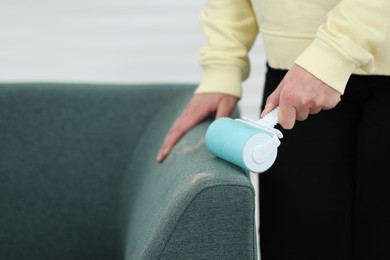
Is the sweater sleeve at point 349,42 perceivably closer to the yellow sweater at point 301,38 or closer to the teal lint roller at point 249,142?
the yellow sweater at point 301,38

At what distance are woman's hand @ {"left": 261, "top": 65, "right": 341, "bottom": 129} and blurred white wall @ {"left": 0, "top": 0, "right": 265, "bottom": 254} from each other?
4.33 feet

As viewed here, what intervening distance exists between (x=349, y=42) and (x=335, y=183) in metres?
0.32

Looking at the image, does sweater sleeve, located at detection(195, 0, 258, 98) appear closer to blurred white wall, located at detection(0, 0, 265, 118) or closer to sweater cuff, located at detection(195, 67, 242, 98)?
sweater cuff, located at detection(195, 67, 242, 98)

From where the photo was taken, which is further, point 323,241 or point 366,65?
point 323,241

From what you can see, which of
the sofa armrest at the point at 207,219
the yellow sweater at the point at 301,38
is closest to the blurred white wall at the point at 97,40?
the yellow sweater at the point at 301,38

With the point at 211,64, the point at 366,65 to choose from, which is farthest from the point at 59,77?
the point at 366,65

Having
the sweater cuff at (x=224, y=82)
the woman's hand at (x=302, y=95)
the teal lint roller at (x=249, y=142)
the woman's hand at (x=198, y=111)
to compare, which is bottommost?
the woman's hand at (x=198, y=111)

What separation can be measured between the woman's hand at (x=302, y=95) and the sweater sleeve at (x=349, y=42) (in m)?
0.01

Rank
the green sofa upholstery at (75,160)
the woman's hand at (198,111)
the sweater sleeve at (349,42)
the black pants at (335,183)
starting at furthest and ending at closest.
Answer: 1. the green sofa upholstery at (75,160)
2. the woman's hand at (198,111)
3. the black pants at (335,183)
4. the sweater sleeve at (349,42)

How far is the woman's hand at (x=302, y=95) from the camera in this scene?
1.09 metres

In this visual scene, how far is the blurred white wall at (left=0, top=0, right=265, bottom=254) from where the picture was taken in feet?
7.74

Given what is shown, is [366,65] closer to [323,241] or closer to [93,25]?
[323,241]

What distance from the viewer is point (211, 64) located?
5.01ft

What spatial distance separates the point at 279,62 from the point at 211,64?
0.24 metres
